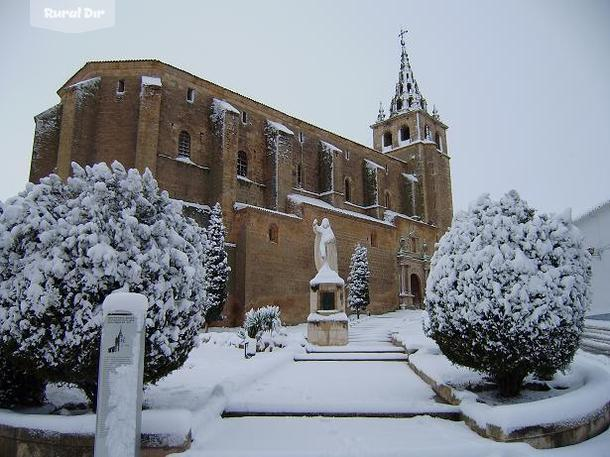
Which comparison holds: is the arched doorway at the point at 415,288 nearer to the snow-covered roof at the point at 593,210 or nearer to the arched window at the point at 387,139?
the snow-covered roof at the point at 593,210

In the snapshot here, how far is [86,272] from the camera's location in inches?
168

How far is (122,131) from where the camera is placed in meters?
21.0

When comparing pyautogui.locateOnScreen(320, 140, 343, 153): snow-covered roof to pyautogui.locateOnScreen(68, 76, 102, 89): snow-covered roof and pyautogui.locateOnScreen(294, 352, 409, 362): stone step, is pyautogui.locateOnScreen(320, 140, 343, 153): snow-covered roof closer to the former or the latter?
pyautogui.locateOnScreen(68, 76, 102, 89): snow-covered roof

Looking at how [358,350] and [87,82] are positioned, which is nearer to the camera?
[358,350]

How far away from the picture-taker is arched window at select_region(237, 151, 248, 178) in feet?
82.0

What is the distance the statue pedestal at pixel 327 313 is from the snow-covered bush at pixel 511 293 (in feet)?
22.7

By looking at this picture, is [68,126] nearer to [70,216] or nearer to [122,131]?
[122,131]

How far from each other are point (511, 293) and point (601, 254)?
56.2ft

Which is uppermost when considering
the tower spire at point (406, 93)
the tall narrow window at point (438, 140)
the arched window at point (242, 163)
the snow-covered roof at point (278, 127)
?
the tower spire at point (406, 93)

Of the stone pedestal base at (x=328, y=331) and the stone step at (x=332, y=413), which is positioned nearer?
the stone step at (x=332, y=413)

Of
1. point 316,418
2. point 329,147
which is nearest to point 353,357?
point 316,418

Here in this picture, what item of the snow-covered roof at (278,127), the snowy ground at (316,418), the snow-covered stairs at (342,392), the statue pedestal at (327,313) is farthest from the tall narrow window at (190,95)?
the snowy ground at (316,418)

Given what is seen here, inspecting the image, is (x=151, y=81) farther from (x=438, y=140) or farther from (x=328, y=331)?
(x=438, y=140)

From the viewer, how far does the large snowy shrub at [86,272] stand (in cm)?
418
